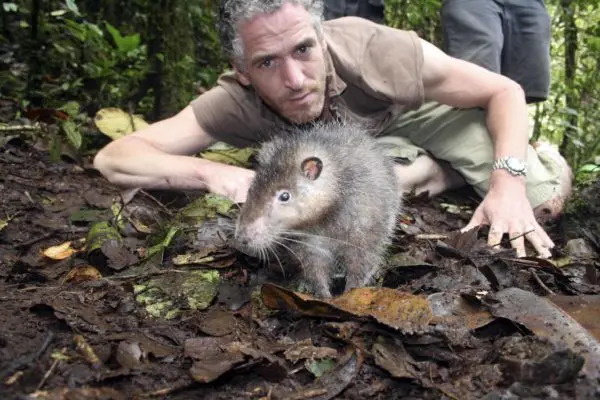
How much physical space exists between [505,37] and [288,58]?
3.75 metres

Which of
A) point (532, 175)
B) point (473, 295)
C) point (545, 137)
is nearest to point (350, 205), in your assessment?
point (473, 295)

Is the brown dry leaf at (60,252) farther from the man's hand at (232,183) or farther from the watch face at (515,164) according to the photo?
the watch face at (515,164)

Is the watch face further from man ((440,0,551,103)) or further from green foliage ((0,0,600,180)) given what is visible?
man ((440,0,551,103))

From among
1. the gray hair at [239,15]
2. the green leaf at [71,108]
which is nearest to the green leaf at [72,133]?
the green leaf at [71,108]

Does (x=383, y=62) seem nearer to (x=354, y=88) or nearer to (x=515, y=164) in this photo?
(x=354, y=88)

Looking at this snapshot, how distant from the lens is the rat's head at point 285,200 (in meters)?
3.35

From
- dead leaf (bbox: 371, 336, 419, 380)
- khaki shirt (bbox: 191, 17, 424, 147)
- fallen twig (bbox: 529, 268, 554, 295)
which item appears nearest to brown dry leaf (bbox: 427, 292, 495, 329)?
dead leaf (bbox: 371, 336, 419, 380)

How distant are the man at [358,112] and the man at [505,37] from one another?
3.13 ft

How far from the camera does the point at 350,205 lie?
358 cm

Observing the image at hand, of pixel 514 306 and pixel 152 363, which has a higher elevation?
pixel 514 306

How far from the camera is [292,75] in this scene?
4.27 m

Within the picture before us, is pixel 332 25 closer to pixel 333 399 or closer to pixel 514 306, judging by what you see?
pixel 514 306

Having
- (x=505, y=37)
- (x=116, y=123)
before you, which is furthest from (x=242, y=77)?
(x=505, y=37)

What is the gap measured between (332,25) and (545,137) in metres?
5.65
